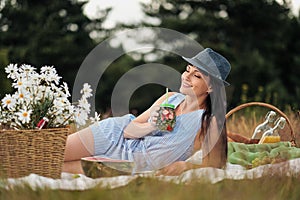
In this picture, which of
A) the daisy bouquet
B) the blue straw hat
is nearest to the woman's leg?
the daisy bouquet

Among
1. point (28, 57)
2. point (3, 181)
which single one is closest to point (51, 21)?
point (28, 57)

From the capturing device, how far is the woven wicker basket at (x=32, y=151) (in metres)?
2.94

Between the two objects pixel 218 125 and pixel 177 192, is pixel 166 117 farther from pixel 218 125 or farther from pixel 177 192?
pixel 177 192

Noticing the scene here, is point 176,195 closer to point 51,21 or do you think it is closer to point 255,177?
point 255,177

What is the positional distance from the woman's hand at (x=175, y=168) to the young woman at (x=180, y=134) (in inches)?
5.0

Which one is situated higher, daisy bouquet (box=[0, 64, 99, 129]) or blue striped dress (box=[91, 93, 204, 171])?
daisy bouquet (box=[0, 64, 99, 129])

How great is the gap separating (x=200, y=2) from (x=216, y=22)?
687mm

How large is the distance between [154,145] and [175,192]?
1.50 metres

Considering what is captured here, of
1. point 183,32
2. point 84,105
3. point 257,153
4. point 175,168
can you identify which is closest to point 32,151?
point 84,105

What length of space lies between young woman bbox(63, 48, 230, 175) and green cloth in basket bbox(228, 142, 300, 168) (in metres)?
0.18

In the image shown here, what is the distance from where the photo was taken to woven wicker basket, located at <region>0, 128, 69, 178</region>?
294 cm

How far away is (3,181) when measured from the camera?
240 centimetres

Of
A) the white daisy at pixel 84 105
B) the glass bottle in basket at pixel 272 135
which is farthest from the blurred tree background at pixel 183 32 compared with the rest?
the white daisy at pixel 84 105

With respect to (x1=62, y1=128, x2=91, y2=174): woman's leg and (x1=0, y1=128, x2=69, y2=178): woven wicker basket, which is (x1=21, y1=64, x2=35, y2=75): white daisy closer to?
(x1=0, y1=128, x2=69, y2=178): woven wicker basket
